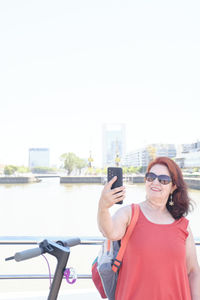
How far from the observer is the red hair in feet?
3.64

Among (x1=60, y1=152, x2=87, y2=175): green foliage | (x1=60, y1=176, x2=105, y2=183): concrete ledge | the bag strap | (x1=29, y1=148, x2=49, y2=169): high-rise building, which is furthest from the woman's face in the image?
(x1=29, y1=148, x2=49, y2=169): high-rise building

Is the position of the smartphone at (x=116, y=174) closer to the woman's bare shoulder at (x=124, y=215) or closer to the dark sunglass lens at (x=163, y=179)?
the woman's bare shoulder at (x=124, y=215)

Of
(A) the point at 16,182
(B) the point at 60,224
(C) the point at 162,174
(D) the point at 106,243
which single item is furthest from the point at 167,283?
(A) the point at 16,182

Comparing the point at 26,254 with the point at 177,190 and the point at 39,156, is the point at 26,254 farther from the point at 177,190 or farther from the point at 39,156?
the point at 39,156

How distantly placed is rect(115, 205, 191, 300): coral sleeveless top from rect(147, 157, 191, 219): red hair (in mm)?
151

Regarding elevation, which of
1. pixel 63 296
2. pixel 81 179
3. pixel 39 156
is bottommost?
pixel 81 179

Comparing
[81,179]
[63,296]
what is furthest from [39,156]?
[63,296]

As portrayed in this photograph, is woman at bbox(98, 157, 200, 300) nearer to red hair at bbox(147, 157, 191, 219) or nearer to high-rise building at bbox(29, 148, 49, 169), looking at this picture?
red hair at bbox(147, 157, 191, 219)

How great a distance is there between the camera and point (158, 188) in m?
1.08

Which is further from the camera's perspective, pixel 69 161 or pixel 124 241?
pixel 69 161

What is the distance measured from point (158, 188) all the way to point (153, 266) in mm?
290

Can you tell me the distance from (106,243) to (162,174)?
355 mm

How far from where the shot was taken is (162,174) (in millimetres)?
1092

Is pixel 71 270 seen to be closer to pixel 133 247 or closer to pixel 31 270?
pixel 133 247
